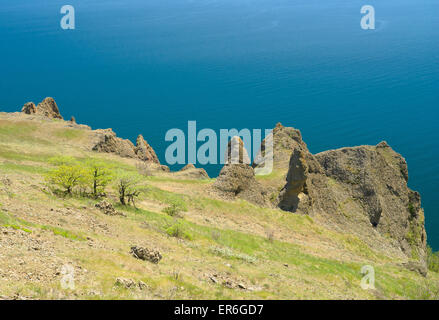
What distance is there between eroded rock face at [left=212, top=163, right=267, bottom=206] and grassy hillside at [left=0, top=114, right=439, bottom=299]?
2013 millimetres

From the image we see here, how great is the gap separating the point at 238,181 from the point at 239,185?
569mm

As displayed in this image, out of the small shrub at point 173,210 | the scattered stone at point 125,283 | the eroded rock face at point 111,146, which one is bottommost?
the small shrub at point 173,210

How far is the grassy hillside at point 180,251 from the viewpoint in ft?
61.8

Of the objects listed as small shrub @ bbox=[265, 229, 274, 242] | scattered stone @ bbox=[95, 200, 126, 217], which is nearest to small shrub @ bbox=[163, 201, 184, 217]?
scattered stone @ bbox=[95, 200, 126, 217]

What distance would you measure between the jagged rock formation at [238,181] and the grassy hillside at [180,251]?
2.08 metres

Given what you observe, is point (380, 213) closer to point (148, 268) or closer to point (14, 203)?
point (148, 268)

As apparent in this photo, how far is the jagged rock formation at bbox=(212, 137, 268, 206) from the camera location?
49.7 metres

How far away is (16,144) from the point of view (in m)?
65.1

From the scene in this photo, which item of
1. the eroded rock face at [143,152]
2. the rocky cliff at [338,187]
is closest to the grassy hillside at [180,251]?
the rocky cliff at [338,187]

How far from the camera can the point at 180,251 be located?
2803 centimetres

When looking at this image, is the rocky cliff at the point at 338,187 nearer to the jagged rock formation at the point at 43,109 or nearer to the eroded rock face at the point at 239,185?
the eroded rock face at the point at 239,185

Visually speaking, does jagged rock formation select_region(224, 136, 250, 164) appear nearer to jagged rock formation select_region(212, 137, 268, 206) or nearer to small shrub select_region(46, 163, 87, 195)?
jagged rock formation select_region(212, 137, 268, 206)

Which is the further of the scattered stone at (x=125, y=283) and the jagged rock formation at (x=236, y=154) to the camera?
the jagged rock formation at (x=236, y=154)

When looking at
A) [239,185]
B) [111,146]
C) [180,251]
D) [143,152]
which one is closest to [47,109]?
[111,146]
